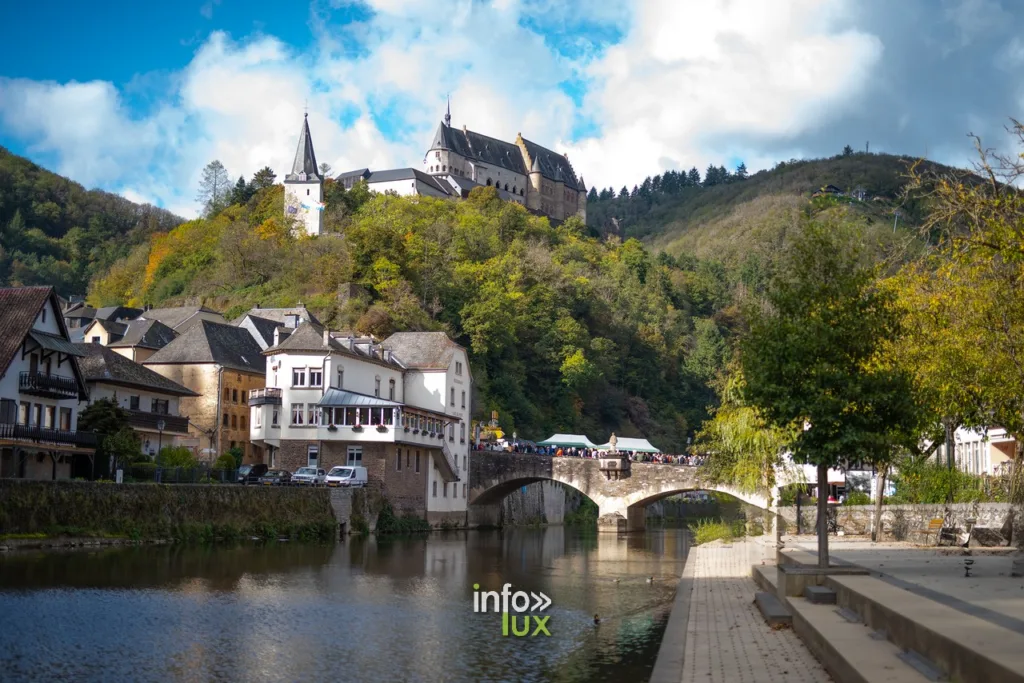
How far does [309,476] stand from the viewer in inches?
2195

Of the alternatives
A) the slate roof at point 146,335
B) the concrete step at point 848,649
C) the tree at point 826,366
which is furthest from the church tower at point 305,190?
the concrete step at point 848,649

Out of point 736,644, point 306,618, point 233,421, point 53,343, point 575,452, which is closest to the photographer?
point 736,644

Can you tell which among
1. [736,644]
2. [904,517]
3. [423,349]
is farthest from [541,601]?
[423,349]

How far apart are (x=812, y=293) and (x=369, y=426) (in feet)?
124

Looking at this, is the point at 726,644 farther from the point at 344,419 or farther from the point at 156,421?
the point at 156,421

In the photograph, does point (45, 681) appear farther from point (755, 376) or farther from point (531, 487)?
point (531, 487)

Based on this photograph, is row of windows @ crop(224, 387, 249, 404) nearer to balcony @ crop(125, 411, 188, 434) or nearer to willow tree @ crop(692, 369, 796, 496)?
balcony @ crop(125, 411, 188, 434)

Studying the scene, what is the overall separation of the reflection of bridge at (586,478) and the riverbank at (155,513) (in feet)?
58.4

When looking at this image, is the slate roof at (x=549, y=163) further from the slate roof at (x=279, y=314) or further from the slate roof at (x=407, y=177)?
the slate roof at (x=279, y=314)

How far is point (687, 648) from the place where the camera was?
65.1 ft

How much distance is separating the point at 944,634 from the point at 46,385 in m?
42.7

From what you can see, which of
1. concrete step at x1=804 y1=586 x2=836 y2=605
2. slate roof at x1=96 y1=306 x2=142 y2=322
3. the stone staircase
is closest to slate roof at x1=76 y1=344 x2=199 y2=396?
slate roof at x1=96 y1=306 x2=142 y2=322

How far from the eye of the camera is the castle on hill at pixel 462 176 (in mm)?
129500

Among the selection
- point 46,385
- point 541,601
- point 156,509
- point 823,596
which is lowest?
point 541,601
